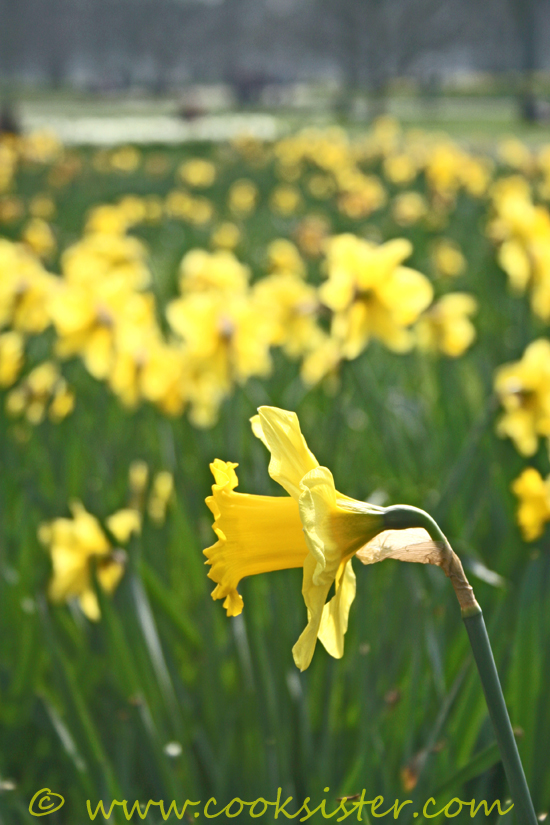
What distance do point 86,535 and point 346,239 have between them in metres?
0.98

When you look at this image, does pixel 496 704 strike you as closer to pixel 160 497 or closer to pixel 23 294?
pixel 160 497

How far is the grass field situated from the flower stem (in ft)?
1.20

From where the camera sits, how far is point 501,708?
63 cm

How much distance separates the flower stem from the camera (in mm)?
624

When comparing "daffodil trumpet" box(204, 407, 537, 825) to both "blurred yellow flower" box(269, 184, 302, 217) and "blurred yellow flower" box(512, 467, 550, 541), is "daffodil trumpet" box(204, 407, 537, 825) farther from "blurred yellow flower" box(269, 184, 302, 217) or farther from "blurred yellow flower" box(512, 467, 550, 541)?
"blurred yellow flower" box(269, 184, 302, 217)

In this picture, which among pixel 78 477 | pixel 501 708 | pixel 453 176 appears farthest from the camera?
pixel 453 176

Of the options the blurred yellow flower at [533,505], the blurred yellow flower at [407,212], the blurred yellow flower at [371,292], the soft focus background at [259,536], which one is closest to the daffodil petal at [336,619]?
the soft focus background at [259,536]

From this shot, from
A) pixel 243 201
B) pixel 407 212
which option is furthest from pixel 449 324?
pixel 243 201

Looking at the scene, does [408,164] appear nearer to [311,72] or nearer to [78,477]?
[78,477]

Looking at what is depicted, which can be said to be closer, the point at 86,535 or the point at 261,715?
the point at 261,715

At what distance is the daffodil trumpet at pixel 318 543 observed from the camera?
632 millimetres

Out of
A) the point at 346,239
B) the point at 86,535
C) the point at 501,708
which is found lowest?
the point at 86,535

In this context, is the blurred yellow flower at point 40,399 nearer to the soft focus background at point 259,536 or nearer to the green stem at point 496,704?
the soft focus background at point 259,536

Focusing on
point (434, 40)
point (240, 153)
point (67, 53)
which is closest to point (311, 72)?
point (67, 53)
